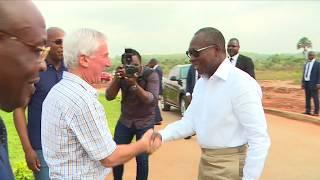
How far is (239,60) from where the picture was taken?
28.8ft

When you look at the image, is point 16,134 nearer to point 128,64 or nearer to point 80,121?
point 128,64

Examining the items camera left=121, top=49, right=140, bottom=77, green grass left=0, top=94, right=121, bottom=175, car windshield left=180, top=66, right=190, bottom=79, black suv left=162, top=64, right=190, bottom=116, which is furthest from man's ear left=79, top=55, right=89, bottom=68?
car windshield left=180, top=66, right=190, bottom=79

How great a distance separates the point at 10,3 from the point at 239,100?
7.87ft

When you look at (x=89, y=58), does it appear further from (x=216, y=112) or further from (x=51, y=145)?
(x=216, y=112)

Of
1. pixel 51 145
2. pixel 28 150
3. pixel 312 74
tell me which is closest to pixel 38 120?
pixel 28 150

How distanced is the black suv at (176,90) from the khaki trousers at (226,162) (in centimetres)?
1015

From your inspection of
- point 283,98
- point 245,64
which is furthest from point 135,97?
point 283,98

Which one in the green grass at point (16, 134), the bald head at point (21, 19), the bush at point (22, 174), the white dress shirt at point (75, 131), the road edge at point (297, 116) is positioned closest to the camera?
the bald head at point (21, 19)

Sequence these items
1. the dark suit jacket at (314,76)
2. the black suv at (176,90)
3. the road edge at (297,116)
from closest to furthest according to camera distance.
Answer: the road edge at (297,116), the dark suit jacket at (314,76), the black suv at (176,90)

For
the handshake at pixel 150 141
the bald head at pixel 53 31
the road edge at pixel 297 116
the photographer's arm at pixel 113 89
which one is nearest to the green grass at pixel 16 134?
the photographer's arm at pixel 113 89

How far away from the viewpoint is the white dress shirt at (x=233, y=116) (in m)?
3.46

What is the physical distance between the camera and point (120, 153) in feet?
9.40

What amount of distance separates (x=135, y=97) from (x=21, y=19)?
4353 millimetres

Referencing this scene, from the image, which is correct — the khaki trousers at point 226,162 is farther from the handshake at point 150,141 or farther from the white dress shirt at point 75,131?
the white dress shirt at point 75,131
